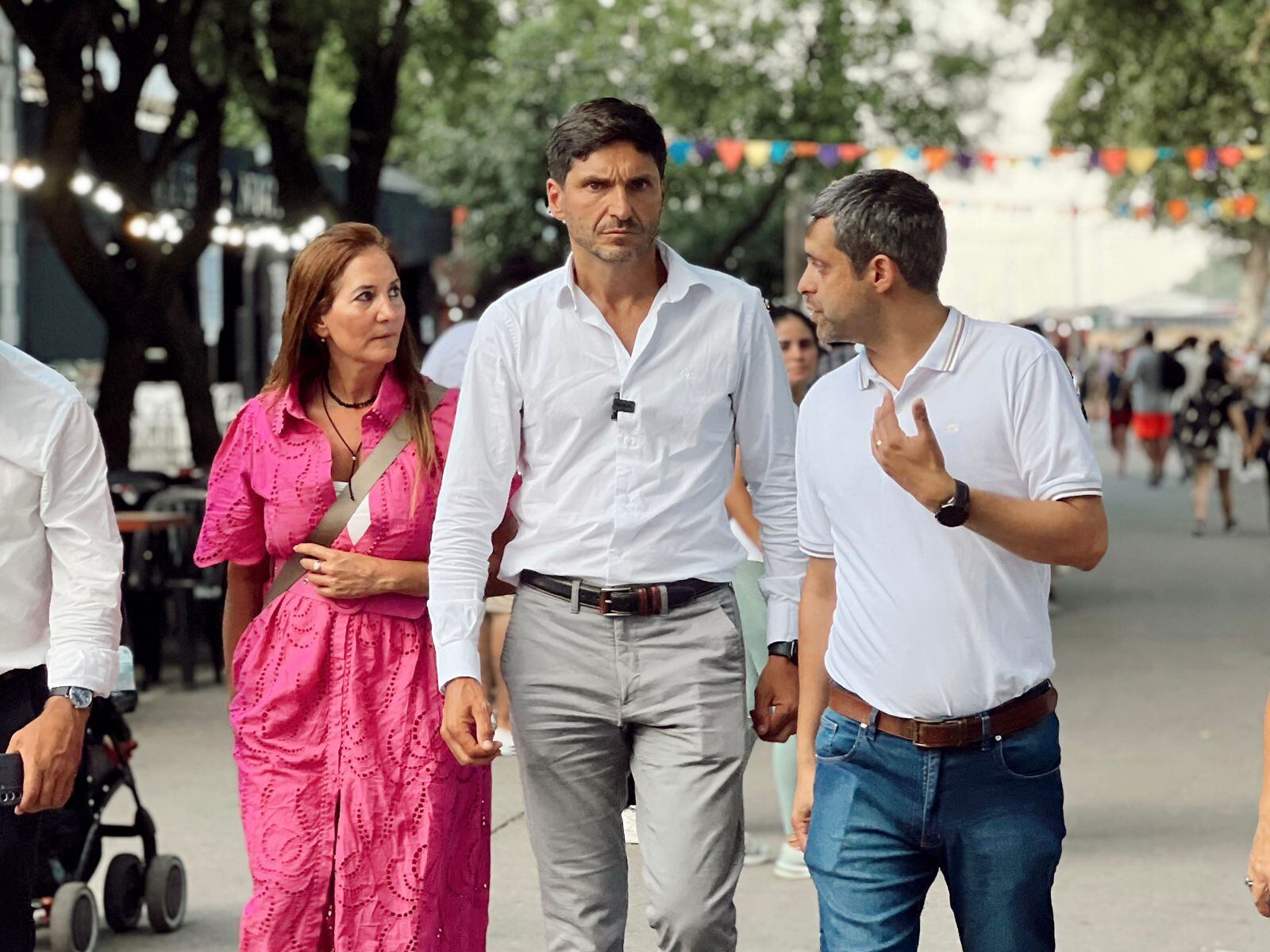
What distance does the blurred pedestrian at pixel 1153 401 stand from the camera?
26500 mm

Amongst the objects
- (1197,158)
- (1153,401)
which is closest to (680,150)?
(1197,158)

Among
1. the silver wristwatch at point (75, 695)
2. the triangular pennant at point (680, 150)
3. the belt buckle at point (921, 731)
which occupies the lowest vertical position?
the silver wristwatch at point (75, 695)

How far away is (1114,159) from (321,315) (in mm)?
22311

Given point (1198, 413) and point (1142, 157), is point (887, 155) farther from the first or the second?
point (1198, 413)

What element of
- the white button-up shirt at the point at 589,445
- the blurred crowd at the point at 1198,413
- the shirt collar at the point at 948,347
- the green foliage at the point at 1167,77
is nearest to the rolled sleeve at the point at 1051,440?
the shirt collar at the point at 948,347

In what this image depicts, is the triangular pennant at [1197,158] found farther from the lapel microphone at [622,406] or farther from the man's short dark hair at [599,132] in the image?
the lapel microphone at [622,406]

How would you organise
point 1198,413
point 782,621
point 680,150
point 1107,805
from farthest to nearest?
point 680,150 → point 1198,413 → point 1107,805 → point 782,621

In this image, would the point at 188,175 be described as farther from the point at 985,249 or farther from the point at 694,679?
the point at 985,249

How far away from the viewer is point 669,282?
14.1 feet

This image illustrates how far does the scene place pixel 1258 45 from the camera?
66.8 feet

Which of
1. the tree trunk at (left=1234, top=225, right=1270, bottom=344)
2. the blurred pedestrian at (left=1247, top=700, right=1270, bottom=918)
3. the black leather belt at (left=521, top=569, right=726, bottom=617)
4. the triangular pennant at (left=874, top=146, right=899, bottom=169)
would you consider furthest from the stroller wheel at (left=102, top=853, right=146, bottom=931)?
the tree trunk at (left=1234, top=225, right=1270, bottom=344)

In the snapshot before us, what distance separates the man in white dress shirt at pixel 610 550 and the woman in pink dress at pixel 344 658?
0.42 meters

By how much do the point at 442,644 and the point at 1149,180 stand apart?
30012 mm

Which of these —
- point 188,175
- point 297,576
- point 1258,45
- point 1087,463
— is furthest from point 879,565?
point 188,175
